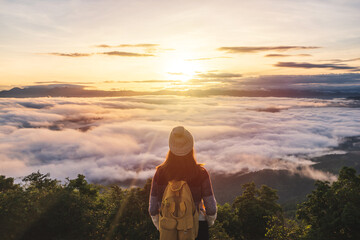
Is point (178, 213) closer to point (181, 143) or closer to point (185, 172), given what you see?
point (185, 172)

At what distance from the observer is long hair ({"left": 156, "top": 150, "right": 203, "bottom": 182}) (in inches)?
203

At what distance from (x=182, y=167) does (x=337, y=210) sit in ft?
64.2

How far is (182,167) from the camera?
16.9 ft

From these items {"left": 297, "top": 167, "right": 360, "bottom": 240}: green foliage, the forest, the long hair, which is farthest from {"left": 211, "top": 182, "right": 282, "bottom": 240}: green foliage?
the long hair

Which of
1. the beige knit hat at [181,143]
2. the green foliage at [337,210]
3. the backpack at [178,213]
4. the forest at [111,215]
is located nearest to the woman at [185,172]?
the beige knit hat at [181,143]

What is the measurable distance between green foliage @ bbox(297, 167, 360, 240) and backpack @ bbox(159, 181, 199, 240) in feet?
55.9

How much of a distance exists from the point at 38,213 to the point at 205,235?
11.3 metres

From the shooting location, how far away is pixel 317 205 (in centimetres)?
2209

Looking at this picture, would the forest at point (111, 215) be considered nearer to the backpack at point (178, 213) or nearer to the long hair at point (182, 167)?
the backpack at point (178, 213)

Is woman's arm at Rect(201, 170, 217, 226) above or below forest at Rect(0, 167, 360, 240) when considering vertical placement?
above

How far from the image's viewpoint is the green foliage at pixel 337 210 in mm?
18203

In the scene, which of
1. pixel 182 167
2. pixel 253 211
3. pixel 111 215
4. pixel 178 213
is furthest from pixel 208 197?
pixel 253 211

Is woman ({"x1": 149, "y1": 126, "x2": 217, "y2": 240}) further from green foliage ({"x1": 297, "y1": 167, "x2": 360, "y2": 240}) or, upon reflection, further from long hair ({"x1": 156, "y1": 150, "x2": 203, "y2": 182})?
green foliage ({"x1": 297, "y1": 167, "x2": 360, "y2": 240})

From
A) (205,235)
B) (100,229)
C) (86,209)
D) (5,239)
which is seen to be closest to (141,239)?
(100,229)
